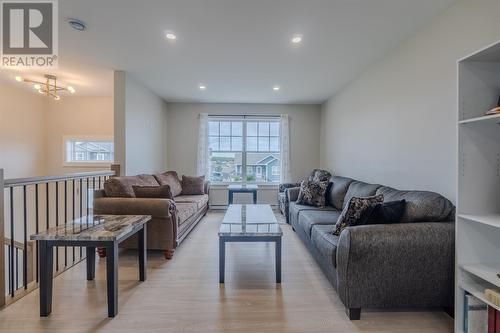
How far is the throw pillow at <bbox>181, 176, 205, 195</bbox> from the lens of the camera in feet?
17.5

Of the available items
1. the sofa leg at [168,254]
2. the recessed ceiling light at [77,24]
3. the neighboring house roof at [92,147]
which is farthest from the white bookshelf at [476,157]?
the neighboring house roof at [92,147]

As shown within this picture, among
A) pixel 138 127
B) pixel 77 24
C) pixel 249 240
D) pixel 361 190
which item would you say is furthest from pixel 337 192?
pixel 77 24

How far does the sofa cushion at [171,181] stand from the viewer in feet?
15.7

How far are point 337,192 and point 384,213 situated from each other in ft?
6.31

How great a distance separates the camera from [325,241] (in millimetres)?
2377

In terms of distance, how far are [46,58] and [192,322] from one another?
3.84 metres

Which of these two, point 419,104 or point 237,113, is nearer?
point 419,104

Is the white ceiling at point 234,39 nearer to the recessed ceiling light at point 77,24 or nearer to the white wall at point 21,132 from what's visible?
the recessed ceiling light at point 77,24

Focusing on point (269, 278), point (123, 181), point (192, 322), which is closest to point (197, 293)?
point (192, 322)

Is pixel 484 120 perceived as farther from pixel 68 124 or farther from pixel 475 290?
pixel 68 124

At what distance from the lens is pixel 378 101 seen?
3.52 meters

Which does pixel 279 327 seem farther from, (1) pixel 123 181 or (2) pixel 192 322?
(1) pixel 123 181

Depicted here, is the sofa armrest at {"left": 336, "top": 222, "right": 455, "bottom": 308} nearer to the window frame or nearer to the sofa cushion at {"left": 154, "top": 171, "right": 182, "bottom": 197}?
the sofa cushion at {"left": 154, "top": 171, "right": 182, "bottom": 197}

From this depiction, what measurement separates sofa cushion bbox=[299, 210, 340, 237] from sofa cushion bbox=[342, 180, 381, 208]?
10.6 inches
